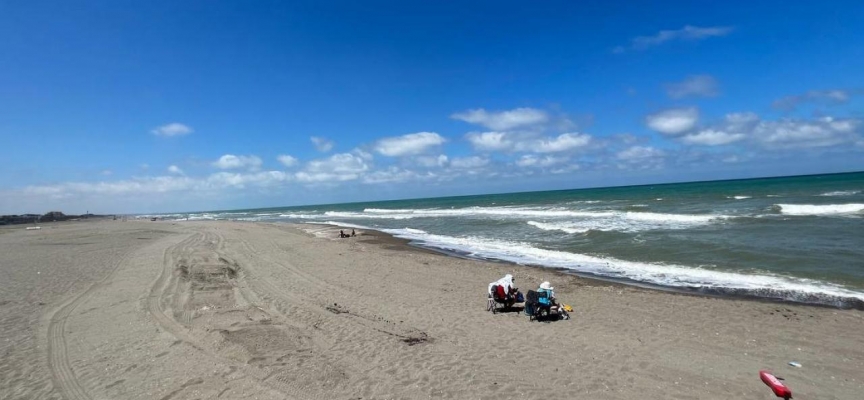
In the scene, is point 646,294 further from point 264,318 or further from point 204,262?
point 204,262

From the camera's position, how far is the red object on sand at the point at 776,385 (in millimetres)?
4949

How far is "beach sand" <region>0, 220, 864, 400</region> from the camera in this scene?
17.4 feet

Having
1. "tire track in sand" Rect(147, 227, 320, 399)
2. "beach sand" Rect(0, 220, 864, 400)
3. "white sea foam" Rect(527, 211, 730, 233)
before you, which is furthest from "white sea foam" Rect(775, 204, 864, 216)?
"tire track in sand" Rect(147, 227, 320, 399)

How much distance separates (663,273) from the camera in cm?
1228

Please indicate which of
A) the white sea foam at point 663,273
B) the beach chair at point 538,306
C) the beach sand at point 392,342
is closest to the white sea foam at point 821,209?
the white sea foam at point 663,273

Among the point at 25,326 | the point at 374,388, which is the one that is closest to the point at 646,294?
the point at 374,388

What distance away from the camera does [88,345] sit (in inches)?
267

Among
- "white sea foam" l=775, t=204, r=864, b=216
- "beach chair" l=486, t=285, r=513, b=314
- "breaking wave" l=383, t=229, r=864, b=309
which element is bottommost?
"breaking wave" l=383, t=229, r=864, b=309

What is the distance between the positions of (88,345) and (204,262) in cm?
818

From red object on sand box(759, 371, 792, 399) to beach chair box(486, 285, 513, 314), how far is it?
4425 millimetres

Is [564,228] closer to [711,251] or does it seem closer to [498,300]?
[711,251]

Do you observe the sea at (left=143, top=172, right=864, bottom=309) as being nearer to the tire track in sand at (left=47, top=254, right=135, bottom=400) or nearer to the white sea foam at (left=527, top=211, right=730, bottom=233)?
the white sea foam at (left=527, top=211, right=730, bottom=233)

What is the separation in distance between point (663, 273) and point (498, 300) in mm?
6651

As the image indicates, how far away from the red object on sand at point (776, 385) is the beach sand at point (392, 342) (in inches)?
4.8
